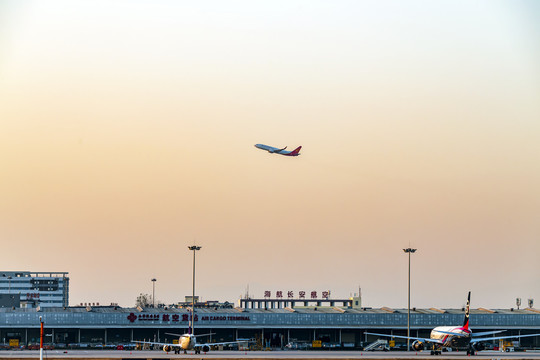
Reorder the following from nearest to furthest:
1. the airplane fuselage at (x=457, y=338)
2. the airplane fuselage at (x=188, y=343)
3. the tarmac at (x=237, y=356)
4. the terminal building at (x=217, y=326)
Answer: the tarmac at (x=237, y=356), the airplane fuselage at (x=188, y=343), the airplane fuselage at (x=457, y=338), the terminal building at (x=217, y=326)

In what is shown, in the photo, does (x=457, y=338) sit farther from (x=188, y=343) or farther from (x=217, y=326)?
(x=217, y=326)

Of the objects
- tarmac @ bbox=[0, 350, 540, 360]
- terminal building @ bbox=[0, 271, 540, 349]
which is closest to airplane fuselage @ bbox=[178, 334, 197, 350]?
tarmac @ bbox=[0, 350, 540, 360]

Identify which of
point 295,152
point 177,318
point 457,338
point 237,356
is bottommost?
point 237,356

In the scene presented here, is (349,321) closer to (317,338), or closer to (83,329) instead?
(317,338)

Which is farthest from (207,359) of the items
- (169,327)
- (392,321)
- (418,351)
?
(392,321)

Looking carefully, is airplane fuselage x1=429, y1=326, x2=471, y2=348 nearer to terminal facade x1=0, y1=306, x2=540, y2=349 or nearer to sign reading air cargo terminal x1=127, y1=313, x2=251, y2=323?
terminal facade x1=0, y1=306, x2=540, y2=349

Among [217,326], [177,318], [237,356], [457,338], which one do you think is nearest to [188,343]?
[237,356]

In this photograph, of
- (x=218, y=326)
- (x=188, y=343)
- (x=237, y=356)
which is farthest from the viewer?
(x=218, y=326)

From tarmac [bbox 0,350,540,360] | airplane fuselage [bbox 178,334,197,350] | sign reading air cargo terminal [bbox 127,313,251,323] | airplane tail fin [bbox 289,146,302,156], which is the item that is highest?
airplane tail fin [bbox 289,146,302,156]

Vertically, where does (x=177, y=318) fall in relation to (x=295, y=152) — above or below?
below

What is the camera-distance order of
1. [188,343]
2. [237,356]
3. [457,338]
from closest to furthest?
[237,356], [188,343], [457,338]

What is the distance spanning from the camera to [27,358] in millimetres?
117625

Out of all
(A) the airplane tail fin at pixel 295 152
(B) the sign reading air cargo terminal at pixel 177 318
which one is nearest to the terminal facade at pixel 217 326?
(B) the sign reading air cargo terminal at pixel 177 318

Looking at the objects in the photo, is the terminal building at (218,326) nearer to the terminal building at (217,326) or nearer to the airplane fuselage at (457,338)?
the terminal building at (217,326)
